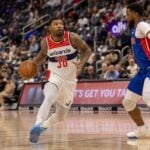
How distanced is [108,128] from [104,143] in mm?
2994

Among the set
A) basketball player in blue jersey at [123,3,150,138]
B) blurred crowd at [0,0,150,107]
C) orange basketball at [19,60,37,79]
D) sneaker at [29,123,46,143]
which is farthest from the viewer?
blurred crowd at [0,0,150,107]

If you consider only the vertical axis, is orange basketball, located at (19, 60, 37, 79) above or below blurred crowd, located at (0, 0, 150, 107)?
above

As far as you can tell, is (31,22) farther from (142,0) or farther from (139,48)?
(139,48)

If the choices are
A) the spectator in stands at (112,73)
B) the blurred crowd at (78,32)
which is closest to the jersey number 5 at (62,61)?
the blurred crowd at (78,32)

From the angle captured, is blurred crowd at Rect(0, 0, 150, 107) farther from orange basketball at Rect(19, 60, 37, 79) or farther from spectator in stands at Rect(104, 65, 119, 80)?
orange basketball at Rect(19, 60, 37, 79)

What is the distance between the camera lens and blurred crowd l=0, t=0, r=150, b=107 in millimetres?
19831

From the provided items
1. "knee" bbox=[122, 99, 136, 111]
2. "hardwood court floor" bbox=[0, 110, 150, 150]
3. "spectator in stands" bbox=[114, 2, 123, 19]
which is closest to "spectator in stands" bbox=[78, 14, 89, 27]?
"spectator in stands" bbox=[114, 2, 123, 19]

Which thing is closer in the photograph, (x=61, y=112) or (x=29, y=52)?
(x=61, y=112)

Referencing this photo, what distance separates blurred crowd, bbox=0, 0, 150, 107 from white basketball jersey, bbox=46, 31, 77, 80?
8777mm

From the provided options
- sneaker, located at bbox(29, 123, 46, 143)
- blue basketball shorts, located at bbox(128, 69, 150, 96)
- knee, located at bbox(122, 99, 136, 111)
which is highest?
blue basketball shorts, located at bbox(128, 69, 150, 96)

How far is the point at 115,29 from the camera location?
71.8 feet

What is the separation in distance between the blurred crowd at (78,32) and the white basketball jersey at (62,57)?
28.8ft

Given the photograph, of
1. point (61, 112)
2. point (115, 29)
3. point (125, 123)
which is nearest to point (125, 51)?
point (115, 29)

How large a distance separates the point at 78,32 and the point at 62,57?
14.7 m
